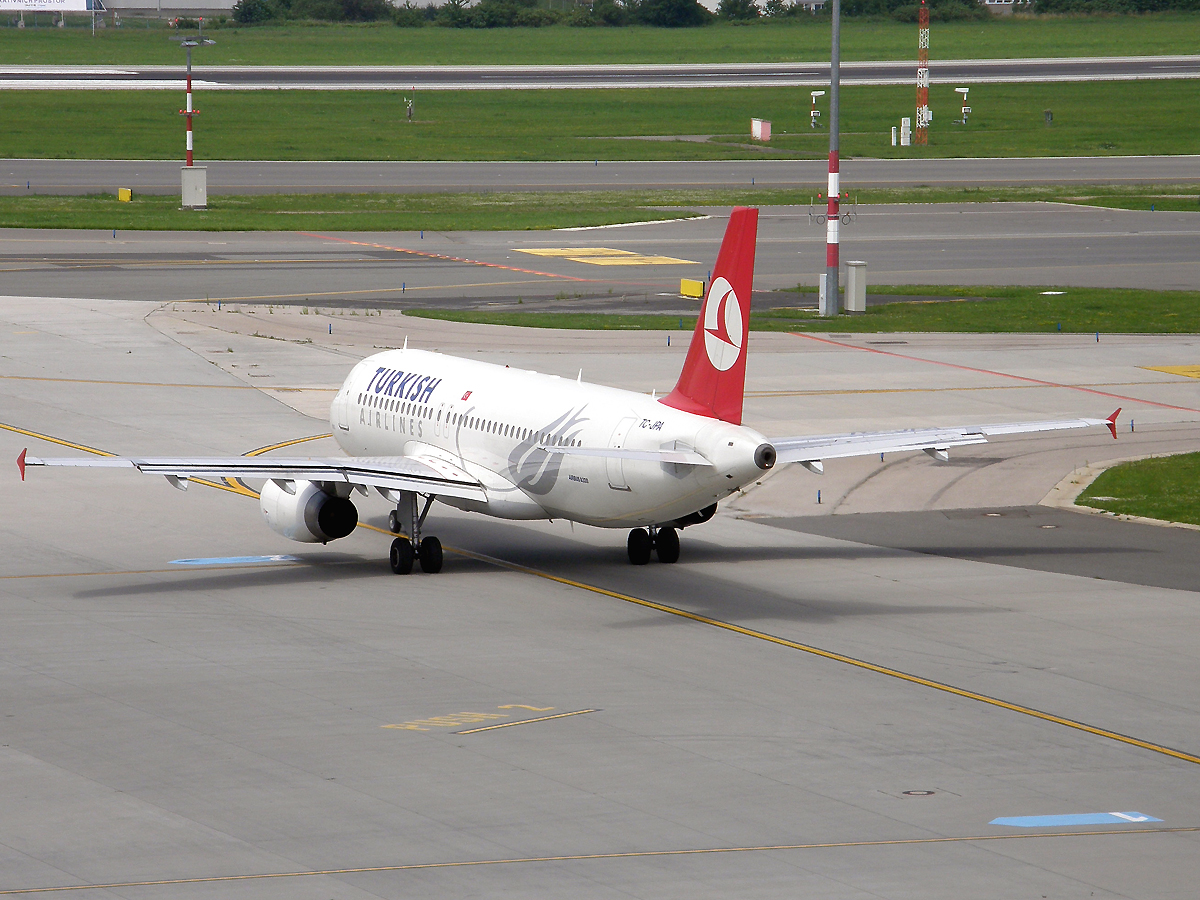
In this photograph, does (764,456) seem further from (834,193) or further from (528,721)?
(834,193)

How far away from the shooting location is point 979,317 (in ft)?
221

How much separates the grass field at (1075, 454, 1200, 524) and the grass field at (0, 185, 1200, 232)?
59.1 m

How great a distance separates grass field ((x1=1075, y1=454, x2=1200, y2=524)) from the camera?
38.6 meters

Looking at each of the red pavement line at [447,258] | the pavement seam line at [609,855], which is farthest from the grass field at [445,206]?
the pavement seam line at [609,855]

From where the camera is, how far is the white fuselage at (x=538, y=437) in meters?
29.5

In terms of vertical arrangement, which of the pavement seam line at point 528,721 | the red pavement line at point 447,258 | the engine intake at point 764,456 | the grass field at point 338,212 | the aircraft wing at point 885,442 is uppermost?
the grass field at point 338,212

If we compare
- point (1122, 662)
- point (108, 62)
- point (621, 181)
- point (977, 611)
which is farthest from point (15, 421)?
point (108, 62)

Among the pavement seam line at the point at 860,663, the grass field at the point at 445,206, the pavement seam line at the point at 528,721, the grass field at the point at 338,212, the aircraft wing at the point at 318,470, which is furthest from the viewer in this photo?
the grass field at the point at 445,206

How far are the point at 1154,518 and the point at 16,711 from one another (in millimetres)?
25459

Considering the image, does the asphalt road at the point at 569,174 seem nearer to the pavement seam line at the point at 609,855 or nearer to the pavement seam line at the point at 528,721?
the pavement seam line at the point at 528,721

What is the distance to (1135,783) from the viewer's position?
21516 millimetres

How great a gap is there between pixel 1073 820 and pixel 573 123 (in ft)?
455

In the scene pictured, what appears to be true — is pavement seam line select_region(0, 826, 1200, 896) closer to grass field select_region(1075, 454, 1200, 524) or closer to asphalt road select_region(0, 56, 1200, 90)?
grass field select_region(1075, 454, 1200, 524)

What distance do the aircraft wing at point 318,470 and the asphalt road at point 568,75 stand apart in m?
141
